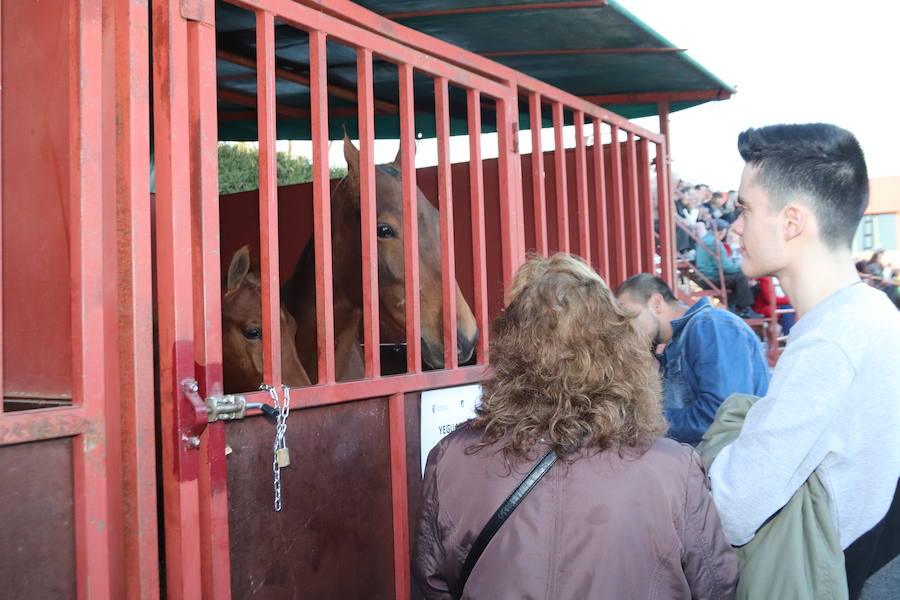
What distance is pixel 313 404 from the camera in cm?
235

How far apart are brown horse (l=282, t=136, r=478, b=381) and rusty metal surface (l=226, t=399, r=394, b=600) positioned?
91cm

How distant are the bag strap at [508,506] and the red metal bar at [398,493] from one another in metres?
1.12

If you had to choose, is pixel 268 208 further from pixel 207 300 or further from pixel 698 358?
pixel 698 358

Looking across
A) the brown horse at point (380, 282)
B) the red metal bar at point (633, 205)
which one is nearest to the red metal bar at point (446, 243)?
the brown horse at point (380, 282)

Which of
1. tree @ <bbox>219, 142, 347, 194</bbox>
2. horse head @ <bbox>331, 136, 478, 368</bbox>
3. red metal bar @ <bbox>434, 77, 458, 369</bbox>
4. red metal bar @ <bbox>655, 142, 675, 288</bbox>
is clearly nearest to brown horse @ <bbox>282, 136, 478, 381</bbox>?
horse head @ <bbox>331, 136, 478, 368</bbox>

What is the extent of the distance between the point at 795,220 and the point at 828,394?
18.1 inches

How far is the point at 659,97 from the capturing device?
5.30 m

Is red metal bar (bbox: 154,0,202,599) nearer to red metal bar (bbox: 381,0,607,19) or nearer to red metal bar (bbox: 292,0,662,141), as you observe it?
red metal bar (bbox: 292,0,662,141)

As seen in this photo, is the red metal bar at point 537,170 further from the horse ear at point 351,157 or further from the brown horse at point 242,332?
the brown horse at point 242,332

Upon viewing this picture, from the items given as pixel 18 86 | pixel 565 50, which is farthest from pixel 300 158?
pixel 18 86

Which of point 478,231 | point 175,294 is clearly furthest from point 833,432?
point 478,231

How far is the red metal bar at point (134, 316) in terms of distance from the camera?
1.88 metres

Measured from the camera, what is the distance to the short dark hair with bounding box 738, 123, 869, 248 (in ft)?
5.90

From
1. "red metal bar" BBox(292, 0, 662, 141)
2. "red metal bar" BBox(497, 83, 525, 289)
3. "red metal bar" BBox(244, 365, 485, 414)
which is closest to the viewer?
"red metal bar" BBox(244, 365, 485, 414)
